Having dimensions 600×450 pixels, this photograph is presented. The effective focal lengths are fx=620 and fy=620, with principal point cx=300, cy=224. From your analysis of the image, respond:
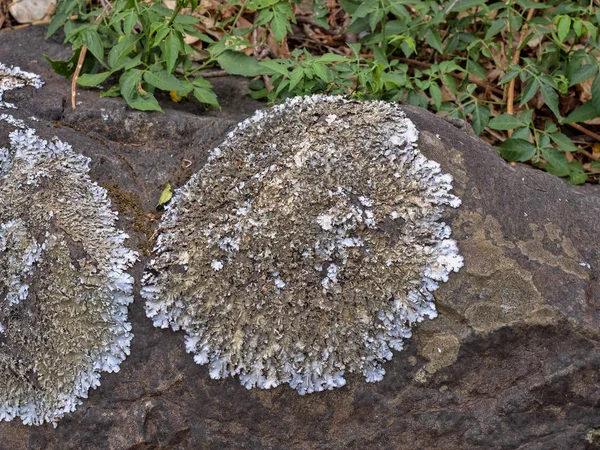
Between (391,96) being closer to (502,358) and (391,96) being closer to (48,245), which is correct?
(502,358)

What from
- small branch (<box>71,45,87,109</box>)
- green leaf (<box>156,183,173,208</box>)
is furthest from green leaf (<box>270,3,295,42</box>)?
green leaf (<box>156,183,173,208</box>)

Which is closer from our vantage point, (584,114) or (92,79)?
(92,79)

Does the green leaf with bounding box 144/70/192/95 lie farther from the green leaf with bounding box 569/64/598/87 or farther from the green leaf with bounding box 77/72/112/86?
the green leaf with bounding box 569/64/598/87

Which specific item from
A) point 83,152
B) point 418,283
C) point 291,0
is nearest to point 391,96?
point 291,0

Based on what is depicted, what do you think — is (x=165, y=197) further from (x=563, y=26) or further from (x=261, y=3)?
(x=563, y=26)

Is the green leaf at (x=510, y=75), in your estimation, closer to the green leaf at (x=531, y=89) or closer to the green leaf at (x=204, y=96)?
the green leaf at (x=531, y=89)

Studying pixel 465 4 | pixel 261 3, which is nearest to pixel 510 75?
pixel 465 4
